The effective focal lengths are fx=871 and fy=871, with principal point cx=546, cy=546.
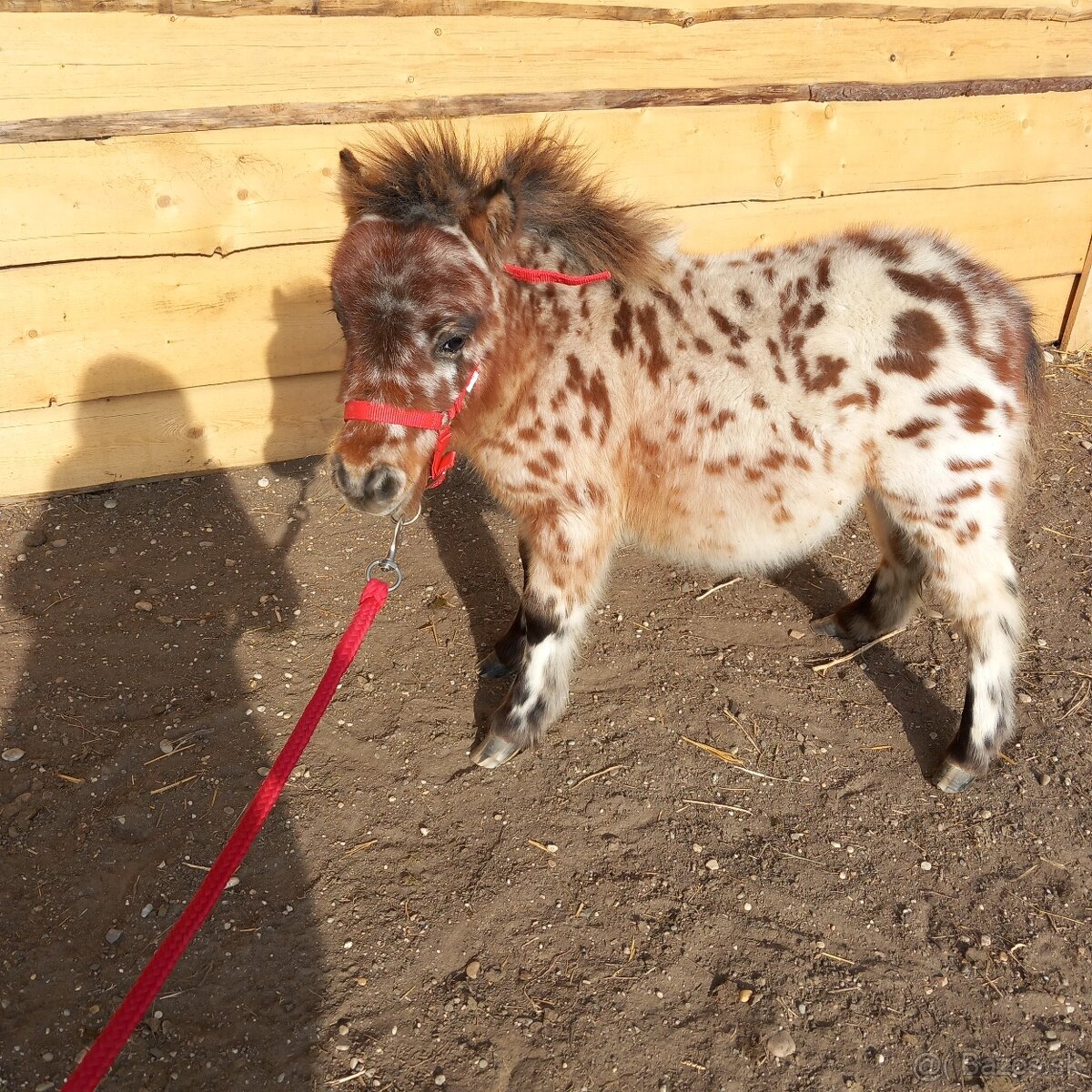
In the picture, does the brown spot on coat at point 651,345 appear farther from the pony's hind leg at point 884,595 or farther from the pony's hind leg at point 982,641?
the pony's hind leg at point 982,641

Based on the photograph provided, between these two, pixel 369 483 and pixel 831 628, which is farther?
pixel 831 628

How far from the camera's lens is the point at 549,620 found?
3213 millimetres

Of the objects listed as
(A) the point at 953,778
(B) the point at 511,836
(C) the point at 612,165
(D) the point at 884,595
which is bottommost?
(B) the point at 511,836

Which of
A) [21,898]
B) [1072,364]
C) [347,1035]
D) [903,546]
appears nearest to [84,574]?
[21,898]

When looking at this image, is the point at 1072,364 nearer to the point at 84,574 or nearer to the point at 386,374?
the point at 386,374

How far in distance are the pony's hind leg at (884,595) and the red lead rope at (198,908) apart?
2.25 meters

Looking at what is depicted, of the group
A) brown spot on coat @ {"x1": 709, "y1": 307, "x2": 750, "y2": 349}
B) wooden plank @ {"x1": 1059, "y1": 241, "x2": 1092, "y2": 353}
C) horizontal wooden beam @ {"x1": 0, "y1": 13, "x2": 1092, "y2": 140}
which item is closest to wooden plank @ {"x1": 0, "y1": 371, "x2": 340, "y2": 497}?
horizontal wooden beam @ {"x1": 0, "y1": 13, "x2": 1092, "y2": 140}

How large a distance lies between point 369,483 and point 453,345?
50 centimetres

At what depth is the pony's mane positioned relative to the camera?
9.10 feet

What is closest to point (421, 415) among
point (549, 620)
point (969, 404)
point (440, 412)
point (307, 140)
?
point (440, 412)

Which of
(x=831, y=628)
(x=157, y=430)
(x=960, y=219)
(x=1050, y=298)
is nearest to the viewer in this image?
(x=831, y=628)

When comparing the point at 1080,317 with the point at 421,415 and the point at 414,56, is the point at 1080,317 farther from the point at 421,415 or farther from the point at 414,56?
the point at 421,415

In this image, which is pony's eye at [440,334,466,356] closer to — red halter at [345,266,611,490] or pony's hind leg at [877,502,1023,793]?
red halter at [345,266,611,490]

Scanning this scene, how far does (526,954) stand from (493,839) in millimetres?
441
